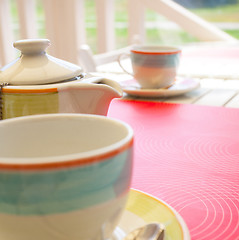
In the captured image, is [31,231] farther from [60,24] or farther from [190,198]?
[60,24]

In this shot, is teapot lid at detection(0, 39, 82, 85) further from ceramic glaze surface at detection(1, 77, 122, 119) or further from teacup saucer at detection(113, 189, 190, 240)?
teacup saucer at detection(113, 189, 190, 240)

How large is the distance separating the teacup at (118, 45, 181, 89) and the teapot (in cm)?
36

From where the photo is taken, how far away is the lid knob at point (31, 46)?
0.42 metres

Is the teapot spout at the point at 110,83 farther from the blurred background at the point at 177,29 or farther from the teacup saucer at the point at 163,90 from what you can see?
the blurred background at the point at 177,29

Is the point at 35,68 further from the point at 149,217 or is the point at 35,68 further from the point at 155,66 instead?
the point at 155,66

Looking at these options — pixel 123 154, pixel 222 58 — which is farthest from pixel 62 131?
pixel 222 58

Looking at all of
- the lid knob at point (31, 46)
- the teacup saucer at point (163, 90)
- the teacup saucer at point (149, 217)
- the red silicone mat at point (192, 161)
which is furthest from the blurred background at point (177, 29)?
the teacup saucer at point (149, 217)

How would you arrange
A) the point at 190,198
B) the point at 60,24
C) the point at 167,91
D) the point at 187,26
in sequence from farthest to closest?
the point at 60,24
the point at 187,26
the point at 167,91
the point at 190,198

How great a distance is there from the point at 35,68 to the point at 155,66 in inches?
16.2

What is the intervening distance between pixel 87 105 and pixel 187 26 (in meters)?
1.65

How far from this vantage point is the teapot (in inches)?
15.0

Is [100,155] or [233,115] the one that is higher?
[100,155]

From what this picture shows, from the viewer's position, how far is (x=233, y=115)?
0.63 meters

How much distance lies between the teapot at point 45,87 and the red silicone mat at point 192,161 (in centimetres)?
10
